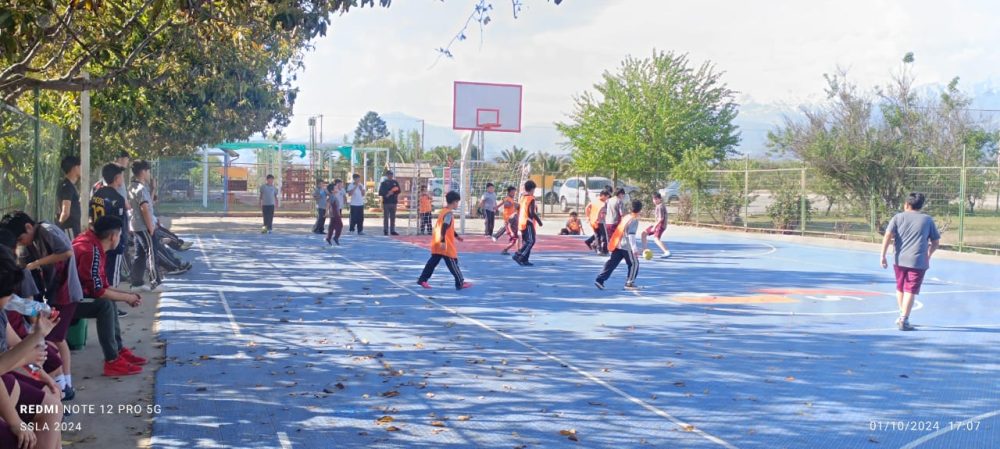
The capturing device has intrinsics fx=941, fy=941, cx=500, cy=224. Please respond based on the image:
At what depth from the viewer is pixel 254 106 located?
2506 cm

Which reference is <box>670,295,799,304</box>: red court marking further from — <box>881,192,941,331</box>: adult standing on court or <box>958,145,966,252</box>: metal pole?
<box>958,145,966,252</box>: metal pole

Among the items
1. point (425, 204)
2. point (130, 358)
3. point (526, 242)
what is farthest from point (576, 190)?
point (130, 358)

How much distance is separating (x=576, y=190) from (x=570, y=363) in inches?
1430

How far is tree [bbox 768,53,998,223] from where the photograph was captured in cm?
2586

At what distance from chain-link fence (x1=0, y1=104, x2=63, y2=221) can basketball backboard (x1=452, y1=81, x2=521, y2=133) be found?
58.3ft

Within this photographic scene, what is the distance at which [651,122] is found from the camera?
124ft

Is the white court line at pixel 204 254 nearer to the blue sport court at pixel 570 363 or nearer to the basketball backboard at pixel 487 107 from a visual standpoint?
the blue sport court at pixel 570 363

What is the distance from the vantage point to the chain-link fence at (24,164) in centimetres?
1016

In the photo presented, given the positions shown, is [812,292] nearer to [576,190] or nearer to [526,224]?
[526,224]

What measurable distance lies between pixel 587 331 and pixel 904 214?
416 cm

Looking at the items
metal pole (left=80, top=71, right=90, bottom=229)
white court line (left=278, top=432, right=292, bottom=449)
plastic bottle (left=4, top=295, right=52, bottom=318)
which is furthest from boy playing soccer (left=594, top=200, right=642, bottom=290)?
plastic bottle (left=4, top=295, right=52, bottom=318)

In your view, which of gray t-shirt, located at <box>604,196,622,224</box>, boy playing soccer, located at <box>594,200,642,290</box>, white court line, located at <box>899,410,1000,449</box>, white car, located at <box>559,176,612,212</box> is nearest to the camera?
white court line, located at <box>899,410,1000,449</box>

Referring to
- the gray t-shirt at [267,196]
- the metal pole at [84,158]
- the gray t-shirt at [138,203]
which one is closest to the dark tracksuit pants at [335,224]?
the gray t-shirt at [267,196]

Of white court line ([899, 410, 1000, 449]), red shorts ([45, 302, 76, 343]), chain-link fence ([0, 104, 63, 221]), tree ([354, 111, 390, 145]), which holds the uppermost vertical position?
tree ([354, 111, 390, 145])
